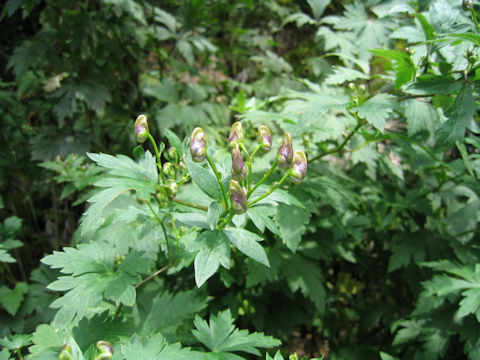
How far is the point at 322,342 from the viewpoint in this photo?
2.12 m

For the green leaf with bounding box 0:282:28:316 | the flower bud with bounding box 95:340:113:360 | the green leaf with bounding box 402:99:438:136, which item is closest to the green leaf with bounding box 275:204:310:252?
the green leaf with bounding box 402:99:438:136

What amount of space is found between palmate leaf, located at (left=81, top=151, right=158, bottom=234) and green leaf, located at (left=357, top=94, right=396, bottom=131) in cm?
68

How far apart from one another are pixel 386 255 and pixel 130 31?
6.49ft

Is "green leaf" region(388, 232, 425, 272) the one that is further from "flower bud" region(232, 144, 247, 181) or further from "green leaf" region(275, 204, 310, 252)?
"flower bud" region(232, 144, 247, 181)

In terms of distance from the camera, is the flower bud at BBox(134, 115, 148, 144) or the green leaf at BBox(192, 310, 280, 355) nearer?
the flower bud at BBox(134, 115, 148, 144)

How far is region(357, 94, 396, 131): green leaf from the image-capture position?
111 centimetres

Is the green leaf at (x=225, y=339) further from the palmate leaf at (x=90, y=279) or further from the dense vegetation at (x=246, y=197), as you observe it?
the palmate leaf at (x=90, y=279)

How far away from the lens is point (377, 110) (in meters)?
1.14

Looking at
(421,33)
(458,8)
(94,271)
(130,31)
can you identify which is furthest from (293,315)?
(130,31)

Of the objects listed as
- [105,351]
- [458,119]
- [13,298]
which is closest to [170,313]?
[105,351]

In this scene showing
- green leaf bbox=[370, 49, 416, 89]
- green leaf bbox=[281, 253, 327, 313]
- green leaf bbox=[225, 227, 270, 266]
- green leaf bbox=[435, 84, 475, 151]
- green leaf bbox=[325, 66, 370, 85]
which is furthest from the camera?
green leaf bbox=[281, 253, 327, 313]

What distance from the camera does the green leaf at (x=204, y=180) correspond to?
761 mm

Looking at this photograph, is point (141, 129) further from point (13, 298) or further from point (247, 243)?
point (13, 298)

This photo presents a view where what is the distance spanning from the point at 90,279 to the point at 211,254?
1.10ft
